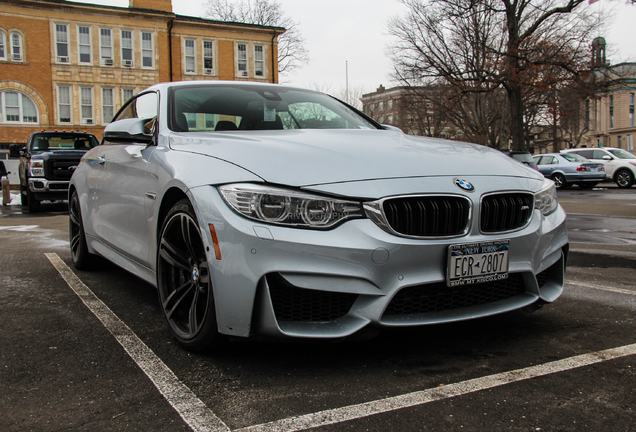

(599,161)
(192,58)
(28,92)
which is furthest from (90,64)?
(599,161)

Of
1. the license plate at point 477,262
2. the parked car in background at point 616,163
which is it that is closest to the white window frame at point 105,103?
the parked car in background at point 616,163

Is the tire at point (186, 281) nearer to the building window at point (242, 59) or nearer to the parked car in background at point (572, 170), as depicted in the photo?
the parked car in background at point (572, 170)

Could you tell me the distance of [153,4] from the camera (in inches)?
1379

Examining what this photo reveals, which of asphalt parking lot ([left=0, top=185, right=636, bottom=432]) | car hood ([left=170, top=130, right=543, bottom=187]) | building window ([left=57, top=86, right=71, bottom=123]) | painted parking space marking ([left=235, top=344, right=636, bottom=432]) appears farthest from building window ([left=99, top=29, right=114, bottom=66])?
painted parking space marking ([left=235, top=344, right=636, bottom=432])

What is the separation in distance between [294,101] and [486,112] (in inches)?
1673

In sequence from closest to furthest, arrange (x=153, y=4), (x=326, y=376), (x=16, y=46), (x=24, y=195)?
1. (x=326, y=376)
2. (x=24, y=195)
3. (x=16, y=46)
4. (x=153, y=4)

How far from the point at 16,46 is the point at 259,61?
582 inches

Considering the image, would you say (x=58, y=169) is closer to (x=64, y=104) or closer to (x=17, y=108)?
(x=17, y=108)

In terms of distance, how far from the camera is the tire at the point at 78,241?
16.2 feet

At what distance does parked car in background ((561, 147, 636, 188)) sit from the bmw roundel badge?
22.1 meters

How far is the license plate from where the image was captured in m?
2.46

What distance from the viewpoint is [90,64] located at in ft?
109

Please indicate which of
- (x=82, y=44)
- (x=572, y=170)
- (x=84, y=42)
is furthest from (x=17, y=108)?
(x=572, y=170)

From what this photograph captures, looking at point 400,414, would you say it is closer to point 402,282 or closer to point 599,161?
point 402,282
